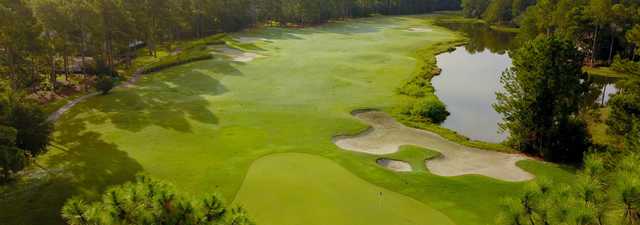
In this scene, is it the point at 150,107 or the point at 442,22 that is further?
the point at 442,22

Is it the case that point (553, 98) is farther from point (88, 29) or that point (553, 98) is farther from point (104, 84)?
point (88, 29)

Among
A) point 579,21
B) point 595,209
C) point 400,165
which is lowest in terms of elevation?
point 400,165

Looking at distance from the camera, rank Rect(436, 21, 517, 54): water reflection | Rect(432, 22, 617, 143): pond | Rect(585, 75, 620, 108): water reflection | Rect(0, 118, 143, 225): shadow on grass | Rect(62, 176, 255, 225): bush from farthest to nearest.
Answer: Rect(436, 21, 517, 54): water reflection
Rect(585, 75, 620, 108): water reflection
Rect(432, 22, 617, 143): pond
Rect(0, 118, 143, 225): shadow on grass
Rect(62, 176, 255, 225): bush

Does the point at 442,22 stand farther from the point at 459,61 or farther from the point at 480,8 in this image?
the point at 459,61

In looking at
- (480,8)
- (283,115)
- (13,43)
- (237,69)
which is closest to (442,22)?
(480,8)

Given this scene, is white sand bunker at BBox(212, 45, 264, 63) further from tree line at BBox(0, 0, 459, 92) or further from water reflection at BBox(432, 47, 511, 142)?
water reflection at BBox(432, 47, 511, 142)

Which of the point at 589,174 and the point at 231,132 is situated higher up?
the point at 589,174

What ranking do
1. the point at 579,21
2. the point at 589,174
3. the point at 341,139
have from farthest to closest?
the point at 579,21
the point at 341,139
the point at 589,174

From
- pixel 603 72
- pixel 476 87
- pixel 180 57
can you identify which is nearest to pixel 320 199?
pixel 476 87

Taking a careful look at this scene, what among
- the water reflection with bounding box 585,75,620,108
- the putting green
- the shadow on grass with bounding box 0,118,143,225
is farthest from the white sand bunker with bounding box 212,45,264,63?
the water reflection with bounding box 585,75,620,108
